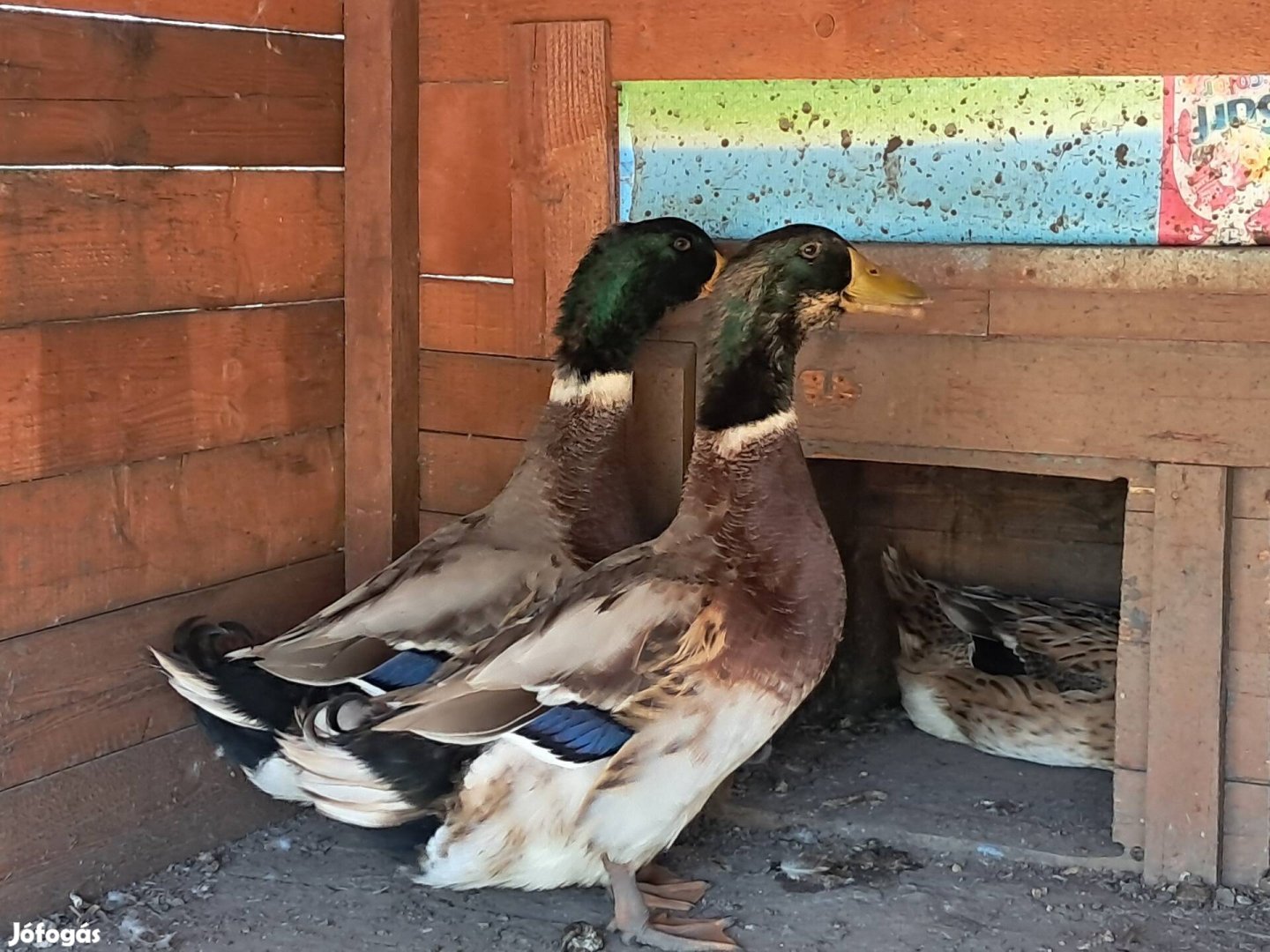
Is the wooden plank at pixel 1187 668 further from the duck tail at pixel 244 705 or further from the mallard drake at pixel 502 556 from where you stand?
the duck tail at pixel 244 705

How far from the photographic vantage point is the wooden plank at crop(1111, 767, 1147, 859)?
2.82 meters

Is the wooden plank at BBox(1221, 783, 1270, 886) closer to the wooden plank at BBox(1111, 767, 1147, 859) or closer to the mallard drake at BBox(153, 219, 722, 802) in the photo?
the wooden plank at BBox(1111, 767, 1147, 859)

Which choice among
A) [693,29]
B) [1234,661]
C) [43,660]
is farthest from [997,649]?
[43,660]

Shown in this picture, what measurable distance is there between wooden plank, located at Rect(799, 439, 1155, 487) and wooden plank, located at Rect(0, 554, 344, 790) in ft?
3.69

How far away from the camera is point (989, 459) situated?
114 inches

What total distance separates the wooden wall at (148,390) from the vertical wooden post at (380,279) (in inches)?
1.5

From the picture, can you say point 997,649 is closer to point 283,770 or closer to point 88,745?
point 283,770

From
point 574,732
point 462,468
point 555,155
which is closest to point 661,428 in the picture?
point 462,468

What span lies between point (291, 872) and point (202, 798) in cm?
23

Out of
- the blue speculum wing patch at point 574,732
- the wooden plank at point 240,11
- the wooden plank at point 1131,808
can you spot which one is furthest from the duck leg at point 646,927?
the wooden plank at point 240,11

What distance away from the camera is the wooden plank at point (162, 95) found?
2598 millimetres

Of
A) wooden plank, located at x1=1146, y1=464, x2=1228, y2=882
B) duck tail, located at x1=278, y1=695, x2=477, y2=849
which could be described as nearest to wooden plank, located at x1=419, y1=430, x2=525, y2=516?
duck tail, located at x1=278, y1=695, x2=477, y2=849

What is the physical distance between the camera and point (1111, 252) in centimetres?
272

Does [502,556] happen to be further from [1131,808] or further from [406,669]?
[1131,808]
